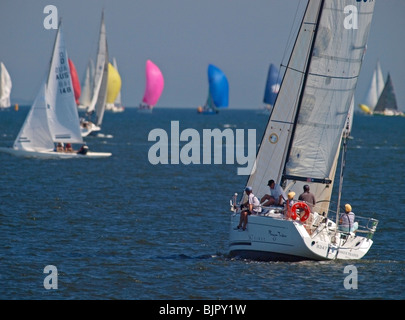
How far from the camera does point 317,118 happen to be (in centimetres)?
2728

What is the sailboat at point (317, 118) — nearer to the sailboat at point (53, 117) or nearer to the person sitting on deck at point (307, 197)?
the person sitting on deck at point (307, 197)

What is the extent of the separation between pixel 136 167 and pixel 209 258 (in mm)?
34917

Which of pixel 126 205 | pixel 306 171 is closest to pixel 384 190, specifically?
pixel 126 205

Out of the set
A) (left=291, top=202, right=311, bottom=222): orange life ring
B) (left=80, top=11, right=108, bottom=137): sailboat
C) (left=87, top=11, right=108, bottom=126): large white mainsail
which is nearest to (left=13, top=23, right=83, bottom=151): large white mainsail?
(left=80, top=11, right=108, bottom=137): sailboat

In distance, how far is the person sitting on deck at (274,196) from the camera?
84.7 feet

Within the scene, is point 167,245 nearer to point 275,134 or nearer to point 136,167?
point 275,134

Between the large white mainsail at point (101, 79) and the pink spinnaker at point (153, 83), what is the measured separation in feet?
202

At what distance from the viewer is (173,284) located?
23.2 m

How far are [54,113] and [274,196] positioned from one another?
119 ft

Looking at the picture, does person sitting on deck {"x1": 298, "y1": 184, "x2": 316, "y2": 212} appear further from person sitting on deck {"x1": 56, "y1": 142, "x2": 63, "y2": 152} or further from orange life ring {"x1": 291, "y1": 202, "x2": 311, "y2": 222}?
person sitting on deck {"x1": 56, "y1": 142, "x2": 63, "y2": 152}

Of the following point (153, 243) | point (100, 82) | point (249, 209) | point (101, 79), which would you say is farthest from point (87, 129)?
point (249, 209)

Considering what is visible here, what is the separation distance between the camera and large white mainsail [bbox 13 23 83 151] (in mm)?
59156

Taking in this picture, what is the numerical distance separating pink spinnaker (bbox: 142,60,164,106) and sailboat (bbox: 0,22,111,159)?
95.1 m

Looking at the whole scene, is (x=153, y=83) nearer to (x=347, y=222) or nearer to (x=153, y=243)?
(x=153, y=243)
